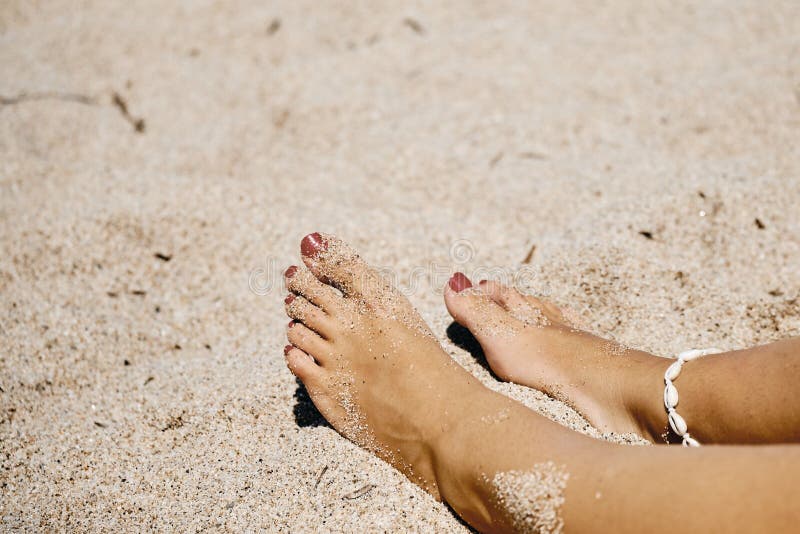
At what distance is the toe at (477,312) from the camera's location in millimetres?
1613

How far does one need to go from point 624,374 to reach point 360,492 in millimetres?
628

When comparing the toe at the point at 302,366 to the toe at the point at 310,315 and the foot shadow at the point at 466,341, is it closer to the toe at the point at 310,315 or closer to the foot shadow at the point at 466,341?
the toe at the point at 310,315

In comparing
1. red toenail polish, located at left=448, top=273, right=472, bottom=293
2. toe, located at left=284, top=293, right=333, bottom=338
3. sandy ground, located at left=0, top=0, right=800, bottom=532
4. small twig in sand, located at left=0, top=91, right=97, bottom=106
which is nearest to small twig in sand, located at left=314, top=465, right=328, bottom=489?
sandy ground, located at left=0, top=0, right=800, bottom=532

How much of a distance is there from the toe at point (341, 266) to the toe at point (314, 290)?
37mm

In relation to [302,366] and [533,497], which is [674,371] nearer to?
[533,497]

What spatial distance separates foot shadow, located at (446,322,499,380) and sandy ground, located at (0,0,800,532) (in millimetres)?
14

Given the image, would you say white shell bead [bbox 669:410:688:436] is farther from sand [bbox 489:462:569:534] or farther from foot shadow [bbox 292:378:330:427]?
foot shadow [bbox 292:378:330:427]

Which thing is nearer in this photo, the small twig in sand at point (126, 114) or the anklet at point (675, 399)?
the anklet at point (675, 399)

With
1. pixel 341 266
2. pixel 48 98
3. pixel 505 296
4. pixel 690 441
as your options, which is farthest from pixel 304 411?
pixel 48 98

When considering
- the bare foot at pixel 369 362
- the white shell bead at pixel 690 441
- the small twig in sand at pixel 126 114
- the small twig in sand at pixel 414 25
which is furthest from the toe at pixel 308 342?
the small twig in sand at pixel 414 25

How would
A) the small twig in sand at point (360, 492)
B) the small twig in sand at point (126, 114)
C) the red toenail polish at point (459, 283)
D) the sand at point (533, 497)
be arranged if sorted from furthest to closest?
the small twig in sand at point (126, 114), the red toenail polish at point (459, 283), the small twig in sand at point (360, 492), the sand at point (533, 497)

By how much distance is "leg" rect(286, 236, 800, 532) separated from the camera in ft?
2.99

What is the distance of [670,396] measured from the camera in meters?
1.29

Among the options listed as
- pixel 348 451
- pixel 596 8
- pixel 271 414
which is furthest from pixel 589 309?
pixel 596 8
